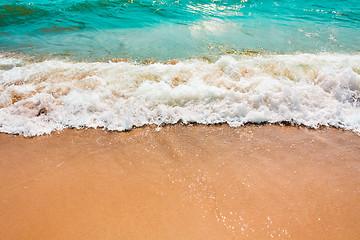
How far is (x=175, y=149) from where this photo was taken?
2.93 m

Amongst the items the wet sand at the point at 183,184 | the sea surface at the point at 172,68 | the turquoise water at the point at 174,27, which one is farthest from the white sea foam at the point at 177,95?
the turquoise water at the point at 174,27

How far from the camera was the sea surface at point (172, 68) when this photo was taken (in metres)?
3.52

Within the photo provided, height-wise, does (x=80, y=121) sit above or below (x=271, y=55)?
below

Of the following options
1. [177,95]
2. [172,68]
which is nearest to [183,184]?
[177,95]

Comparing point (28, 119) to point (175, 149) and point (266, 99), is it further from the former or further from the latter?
point (266, 99)

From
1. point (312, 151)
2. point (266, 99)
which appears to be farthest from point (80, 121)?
point (312, 151)

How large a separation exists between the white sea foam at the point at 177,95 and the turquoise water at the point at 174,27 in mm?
1209

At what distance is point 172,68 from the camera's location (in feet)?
15.1

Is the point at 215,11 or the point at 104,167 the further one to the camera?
the point at 215,11

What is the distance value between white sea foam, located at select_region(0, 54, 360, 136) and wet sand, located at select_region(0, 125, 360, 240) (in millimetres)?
289

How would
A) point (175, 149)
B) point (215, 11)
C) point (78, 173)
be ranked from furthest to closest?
point (215, 11), point (175, 149), point (78, 173)

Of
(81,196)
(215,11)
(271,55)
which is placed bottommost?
(81,196)

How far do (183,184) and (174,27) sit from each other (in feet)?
21.4

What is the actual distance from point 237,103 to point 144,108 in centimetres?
171
